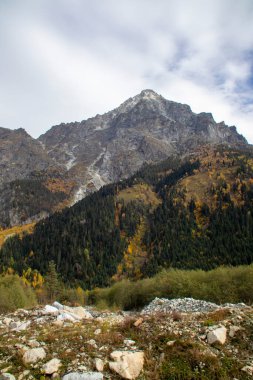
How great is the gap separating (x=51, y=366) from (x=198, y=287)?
42.9m

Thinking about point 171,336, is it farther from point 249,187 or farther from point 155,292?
point 249,187

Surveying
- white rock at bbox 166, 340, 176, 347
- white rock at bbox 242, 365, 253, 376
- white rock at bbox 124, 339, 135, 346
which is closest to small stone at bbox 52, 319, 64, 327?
white rock at bbox 124, 339, 135, 346

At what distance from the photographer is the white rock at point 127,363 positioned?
1178 cm

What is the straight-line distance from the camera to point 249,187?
19438 cm

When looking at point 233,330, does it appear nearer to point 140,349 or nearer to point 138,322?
point 140,349

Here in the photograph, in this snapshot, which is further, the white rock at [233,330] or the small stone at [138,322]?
the small stone at [138,322]

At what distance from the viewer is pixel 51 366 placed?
12.3m

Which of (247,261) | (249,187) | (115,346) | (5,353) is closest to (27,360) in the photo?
(5,353)

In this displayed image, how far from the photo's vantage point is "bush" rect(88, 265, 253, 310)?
45.6 metres

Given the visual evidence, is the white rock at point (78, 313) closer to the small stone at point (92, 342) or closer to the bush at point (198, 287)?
the small stone at point (92, 342)

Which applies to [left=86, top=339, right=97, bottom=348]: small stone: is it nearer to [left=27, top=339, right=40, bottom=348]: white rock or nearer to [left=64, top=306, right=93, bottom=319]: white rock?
[left=27, top=339, right=40, bottom=348]: white rock

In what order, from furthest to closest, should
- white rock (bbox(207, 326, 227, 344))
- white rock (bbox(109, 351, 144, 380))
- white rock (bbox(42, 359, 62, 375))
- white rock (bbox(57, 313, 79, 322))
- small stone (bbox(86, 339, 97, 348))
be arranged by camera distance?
white rock (bbox(57, 313, 79, 322)), small stone (bbox(86, 339, 97, 348)), white rock (bbox(207, 326, 227, 344)), white rock (bbox(42, 359, 62, 375)), white rock (bbox(109, 351, 144, 380))

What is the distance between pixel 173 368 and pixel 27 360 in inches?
257

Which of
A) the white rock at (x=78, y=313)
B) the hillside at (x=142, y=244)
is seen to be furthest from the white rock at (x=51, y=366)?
the hillside at (x=142, y=244)
